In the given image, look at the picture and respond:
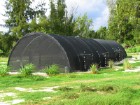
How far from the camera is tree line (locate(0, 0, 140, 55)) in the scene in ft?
186

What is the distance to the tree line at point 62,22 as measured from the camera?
56.8 m

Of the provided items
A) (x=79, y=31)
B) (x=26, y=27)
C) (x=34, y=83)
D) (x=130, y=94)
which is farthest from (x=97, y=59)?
(x=79, y=31)

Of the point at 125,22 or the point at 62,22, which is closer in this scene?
the point at 62,22

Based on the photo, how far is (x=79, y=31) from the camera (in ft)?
222

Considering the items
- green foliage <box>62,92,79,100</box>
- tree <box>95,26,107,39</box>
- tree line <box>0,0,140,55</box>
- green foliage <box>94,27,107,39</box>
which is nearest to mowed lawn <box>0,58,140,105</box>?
green foliage <box>62,92,79,100</box>

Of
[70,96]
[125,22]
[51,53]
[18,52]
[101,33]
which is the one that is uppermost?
[125,22]

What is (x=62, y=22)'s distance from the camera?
6128 cm

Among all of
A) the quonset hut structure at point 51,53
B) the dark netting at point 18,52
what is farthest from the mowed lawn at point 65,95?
the dark netting at point 18,52

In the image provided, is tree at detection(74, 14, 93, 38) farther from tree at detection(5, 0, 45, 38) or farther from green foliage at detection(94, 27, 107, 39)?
tree at detection(5, 0, 45, 38)

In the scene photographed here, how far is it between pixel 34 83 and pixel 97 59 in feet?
42.4

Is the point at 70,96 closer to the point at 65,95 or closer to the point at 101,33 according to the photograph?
the point at 65,95

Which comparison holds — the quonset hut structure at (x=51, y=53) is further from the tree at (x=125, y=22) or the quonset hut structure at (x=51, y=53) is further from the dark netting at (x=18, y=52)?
the tree at (x=125, y=22)

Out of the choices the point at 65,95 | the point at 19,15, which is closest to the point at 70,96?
the point at 65,95

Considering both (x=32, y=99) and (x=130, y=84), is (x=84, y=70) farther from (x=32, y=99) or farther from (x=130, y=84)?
(x=32, y=99)
